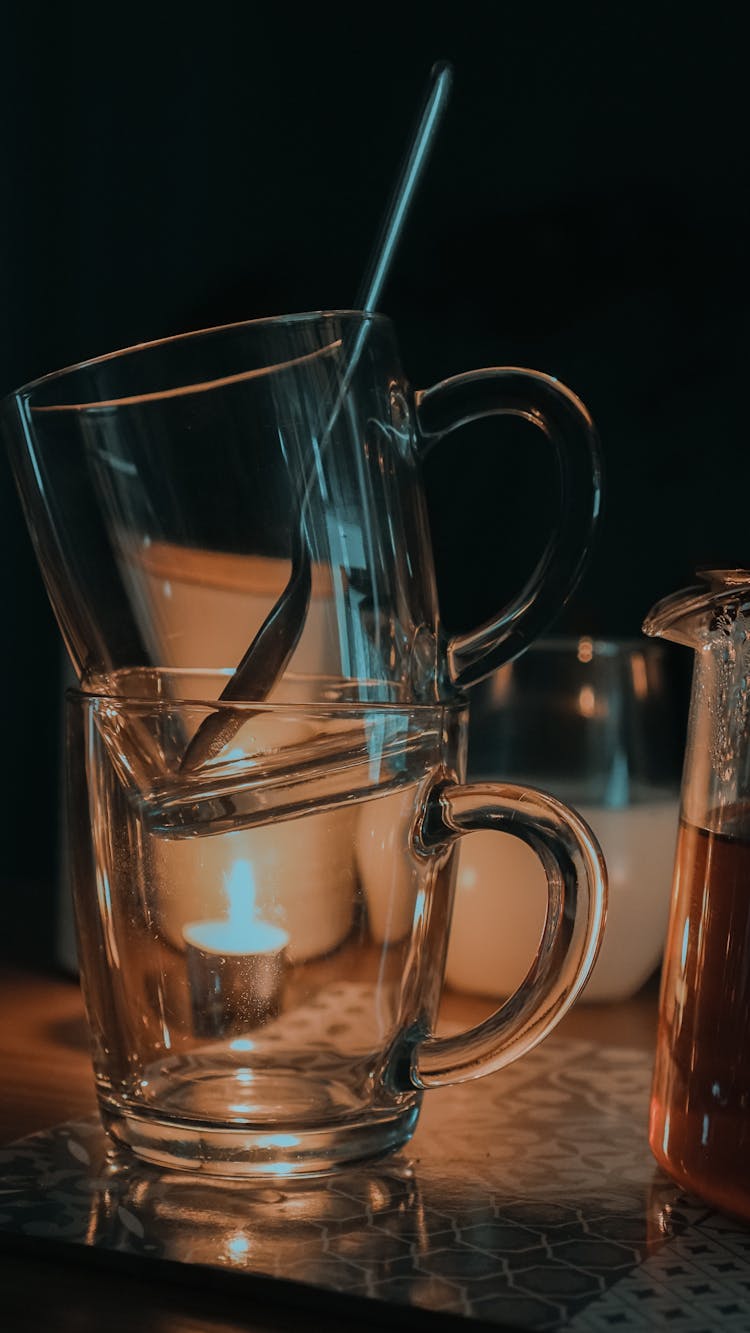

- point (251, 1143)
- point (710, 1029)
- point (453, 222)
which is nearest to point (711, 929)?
point (710, 1029)

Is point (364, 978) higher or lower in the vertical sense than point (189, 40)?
lower

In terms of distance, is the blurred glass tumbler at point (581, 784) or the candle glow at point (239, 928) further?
the blurred glass tumbler at point (581, 784)

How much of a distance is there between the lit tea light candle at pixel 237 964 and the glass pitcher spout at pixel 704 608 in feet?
0.43

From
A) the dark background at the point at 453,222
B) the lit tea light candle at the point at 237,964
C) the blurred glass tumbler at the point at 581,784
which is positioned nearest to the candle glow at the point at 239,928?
the lit tea light candle at the point at 237,964

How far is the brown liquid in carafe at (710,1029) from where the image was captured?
15.0 inches

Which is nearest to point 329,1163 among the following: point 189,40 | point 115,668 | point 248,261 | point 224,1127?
point 224,1127

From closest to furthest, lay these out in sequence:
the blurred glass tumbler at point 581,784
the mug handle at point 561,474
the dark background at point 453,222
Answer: the mug handle at point 561,474 < the blurred glass tumbler at point 581,784 < the dark background at point 453,222

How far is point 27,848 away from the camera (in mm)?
1092

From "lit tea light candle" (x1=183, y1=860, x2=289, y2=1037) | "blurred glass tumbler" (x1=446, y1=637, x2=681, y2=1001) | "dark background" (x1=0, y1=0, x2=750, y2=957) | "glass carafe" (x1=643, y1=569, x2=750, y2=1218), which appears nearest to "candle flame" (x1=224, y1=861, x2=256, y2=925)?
"lit tea light candle" (x1=183, y1=860, x2=289, y2=1037)

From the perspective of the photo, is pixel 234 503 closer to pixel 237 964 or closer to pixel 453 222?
pixel 237 964

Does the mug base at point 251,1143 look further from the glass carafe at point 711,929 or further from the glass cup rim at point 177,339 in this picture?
the glass cup rim at point 177,339

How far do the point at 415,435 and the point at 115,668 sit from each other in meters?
0.11

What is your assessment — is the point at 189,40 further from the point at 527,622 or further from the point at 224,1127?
the point at 224,1127

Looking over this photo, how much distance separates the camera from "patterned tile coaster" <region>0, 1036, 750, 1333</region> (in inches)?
13.2
